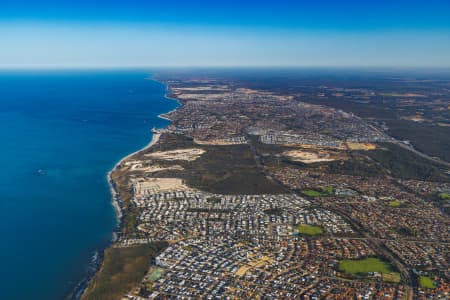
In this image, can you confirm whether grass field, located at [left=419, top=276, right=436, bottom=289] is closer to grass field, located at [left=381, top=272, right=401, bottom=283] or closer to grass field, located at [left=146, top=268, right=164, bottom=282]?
grass field, located at [left=381, top=272, right=401, bottom=283]

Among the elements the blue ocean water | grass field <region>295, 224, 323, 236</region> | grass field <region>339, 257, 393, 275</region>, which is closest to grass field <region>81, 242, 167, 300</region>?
the blue ocean water

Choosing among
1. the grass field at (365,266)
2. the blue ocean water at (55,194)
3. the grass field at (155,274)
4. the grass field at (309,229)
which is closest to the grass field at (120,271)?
the grass field at (155,274)

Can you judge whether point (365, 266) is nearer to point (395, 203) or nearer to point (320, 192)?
point (395, 203)

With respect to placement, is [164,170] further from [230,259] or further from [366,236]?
[366,236]

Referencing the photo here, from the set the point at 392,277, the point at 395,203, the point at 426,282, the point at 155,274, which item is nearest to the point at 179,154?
the point at 395,203

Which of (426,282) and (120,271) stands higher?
(426,282)
